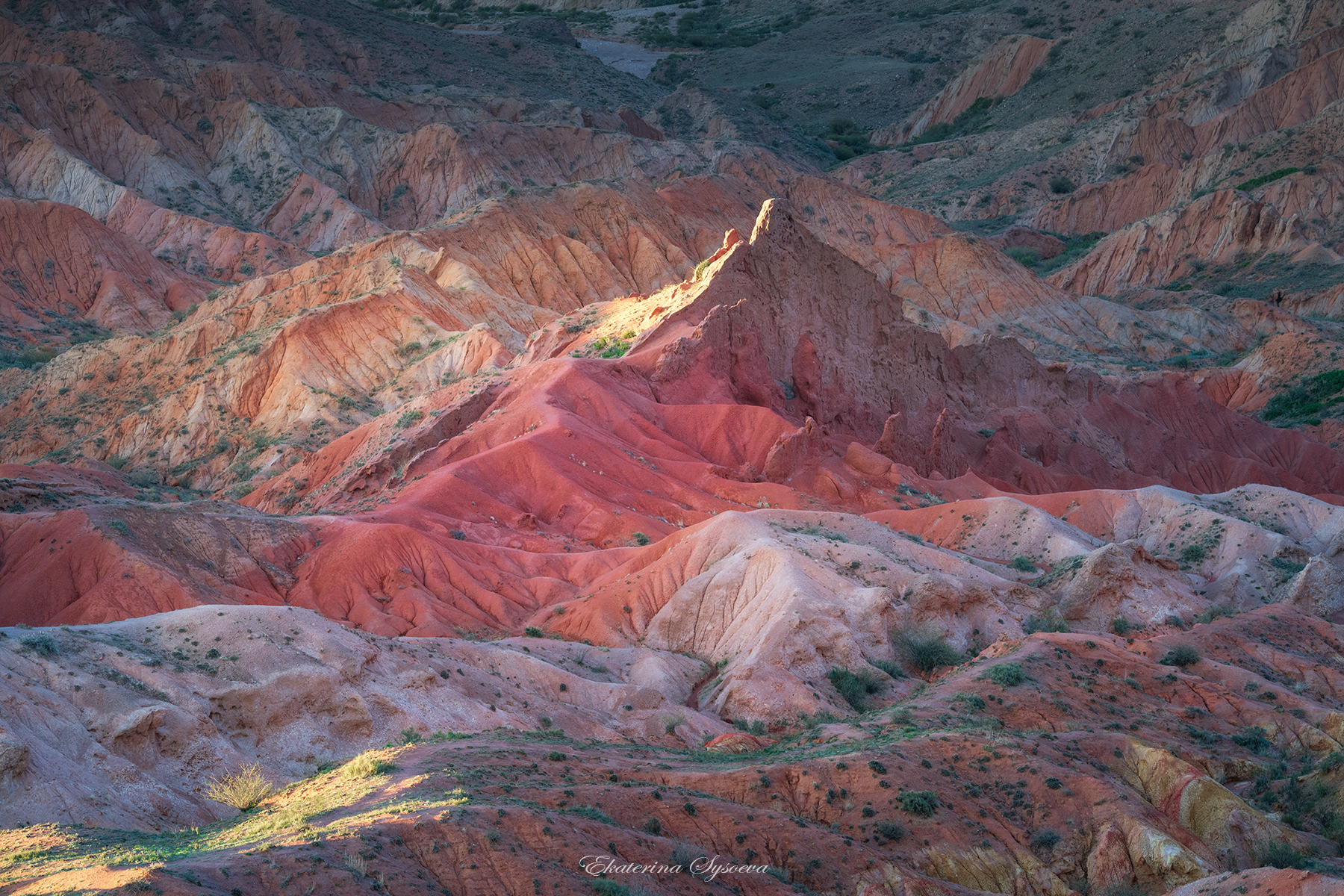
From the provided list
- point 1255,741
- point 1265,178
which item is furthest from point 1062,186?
point 1255,741

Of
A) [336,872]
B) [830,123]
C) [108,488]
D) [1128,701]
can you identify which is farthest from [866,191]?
[336,872]

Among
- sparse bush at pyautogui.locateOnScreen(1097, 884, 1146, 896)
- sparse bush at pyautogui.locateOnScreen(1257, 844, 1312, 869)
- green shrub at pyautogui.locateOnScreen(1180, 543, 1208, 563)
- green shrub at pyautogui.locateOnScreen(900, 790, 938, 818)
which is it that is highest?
green shrub at pyautogui.locateOnScreen(900, 790, 938, 818)

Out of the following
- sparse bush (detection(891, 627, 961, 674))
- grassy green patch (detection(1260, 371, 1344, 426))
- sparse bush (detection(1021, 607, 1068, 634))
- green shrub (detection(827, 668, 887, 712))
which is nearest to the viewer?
green shrub (detection(827, 668, 887, 712))

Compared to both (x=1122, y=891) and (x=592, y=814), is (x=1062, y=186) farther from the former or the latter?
(x=592, y=814)

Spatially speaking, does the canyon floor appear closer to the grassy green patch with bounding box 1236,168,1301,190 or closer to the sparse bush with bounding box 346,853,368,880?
the sparse bush with bounding box 346,853,368,880

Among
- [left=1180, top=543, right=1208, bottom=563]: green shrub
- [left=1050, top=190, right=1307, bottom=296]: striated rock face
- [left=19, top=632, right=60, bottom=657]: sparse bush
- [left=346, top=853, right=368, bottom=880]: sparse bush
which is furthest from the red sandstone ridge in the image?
[left=346, top=853, right=368, bottom=880]: sparse bush

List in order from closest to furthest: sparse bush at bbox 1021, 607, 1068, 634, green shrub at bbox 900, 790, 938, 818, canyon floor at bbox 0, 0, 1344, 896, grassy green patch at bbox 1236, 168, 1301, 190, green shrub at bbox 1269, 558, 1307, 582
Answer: canyon floor at bbox 0, 0, 1344, 896 < green shrub at bbox 900, 790, 938, 818 < sparse bush at bbox 1021, 607, 1068, 634 < green shrub at bbox 1269, 558, 1307, 582 < grassy green patch at bbox 1236, 168, 1301, 190
